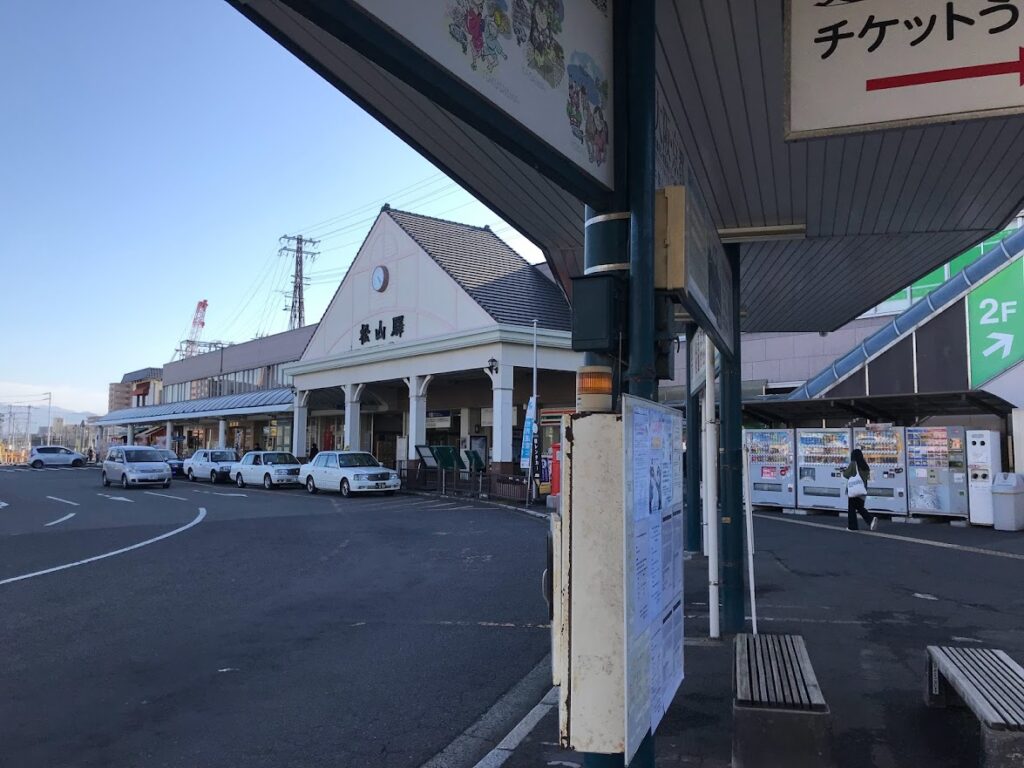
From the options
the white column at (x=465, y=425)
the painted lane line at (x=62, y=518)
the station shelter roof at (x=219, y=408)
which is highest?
the station shelter roof at (x=219, y=408)

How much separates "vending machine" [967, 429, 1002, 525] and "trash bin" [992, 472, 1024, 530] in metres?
0.38

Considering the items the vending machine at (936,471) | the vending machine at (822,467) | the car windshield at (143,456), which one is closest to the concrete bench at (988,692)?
the vending machine at (936,471)

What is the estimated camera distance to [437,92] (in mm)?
2266

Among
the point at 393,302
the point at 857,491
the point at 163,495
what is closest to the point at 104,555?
the point at 857,491

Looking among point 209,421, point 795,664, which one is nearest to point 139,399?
point 209,421

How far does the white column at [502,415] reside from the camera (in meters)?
24.2

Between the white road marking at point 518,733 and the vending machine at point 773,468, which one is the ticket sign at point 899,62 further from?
the vending machine at point 773,468

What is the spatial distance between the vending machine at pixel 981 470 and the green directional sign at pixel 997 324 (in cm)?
237

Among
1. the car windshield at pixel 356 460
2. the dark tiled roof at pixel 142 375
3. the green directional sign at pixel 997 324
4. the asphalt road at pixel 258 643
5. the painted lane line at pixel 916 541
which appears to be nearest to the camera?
the asphalt road at pixel 258 643

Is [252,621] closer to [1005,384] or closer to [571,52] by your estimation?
[571,52]

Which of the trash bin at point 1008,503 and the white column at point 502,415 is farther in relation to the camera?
the white column at point 502,415

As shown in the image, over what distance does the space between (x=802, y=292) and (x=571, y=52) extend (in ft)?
24.4

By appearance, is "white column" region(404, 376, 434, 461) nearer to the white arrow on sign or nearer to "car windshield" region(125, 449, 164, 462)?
"car windshield" region(125, 449, 164, 462)

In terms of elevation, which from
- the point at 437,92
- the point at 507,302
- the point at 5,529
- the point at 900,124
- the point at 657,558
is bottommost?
the point at 5,529
